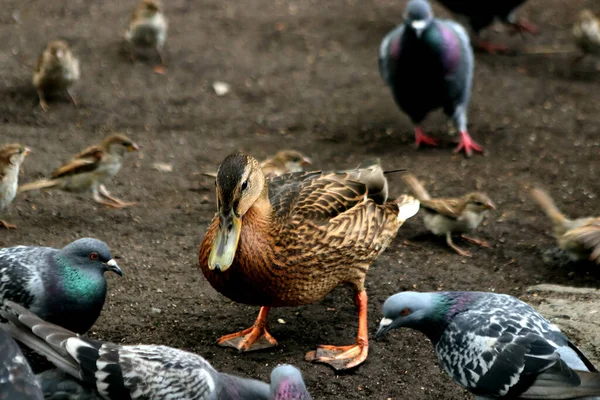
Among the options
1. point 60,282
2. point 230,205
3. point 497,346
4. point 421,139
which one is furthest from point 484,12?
point 60,282

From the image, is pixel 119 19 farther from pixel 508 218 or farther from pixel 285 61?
pixel 508 218

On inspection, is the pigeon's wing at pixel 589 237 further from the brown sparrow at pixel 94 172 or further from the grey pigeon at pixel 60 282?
the brown sparrow at pixel 94 172

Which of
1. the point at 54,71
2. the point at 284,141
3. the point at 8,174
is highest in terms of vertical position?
the point at 8,174

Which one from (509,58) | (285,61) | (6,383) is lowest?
(509,58)

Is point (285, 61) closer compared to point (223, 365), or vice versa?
point (223, 365)

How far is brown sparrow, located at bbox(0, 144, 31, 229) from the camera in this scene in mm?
6105

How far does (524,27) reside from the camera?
1130cm

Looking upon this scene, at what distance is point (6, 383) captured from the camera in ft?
10.9

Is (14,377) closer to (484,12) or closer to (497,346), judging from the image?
(497,346)

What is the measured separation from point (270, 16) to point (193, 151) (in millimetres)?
4028

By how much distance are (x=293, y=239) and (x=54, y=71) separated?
4532 mm

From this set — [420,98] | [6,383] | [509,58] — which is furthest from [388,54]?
[6,383]

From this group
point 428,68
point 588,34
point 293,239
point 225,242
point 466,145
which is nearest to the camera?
point 225,242

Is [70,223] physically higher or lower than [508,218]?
higher
